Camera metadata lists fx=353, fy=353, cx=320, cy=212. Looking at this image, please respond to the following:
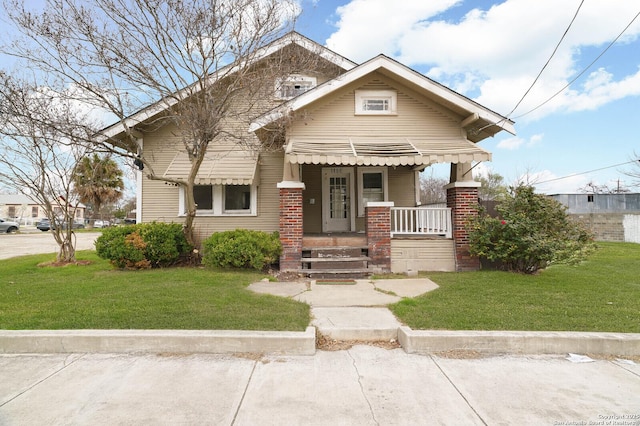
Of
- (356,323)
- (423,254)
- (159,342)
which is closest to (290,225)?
(423,254)

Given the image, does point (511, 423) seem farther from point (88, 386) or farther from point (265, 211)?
point (265, 211)

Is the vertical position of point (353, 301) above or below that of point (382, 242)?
below

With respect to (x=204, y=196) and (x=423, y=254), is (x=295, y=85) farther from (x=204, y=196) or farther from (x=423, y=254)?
(x=423, y=254)

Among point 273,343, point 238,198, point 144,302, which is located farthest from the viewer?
point 238,198

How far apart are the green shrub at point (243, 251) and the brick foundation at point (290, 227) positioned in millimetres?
214

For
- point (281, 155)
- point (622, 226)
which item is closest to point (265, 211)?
point (281, 155)

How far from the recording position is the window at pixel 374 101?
30.9ft

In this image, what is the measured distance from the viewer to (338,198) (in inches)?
446

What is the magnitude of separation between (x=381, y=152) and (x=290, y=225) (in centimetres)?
276

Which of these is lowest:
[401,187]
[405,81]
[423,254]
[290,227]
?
[423,254]

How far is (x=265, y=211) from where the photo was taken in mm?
10680

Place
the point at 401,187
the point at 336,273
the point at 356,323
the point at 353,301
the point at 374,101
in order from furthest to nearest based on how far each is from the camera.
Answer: the point at 401,187 → the point at 374,101 → the point at 336,273 → the point at 353,301 → the point at 356,323

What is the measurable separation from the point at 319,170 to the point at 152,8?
5987mm

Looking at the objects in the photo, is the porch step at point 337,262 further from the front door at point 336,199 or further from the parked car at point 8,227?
the parked car at point 8,227
